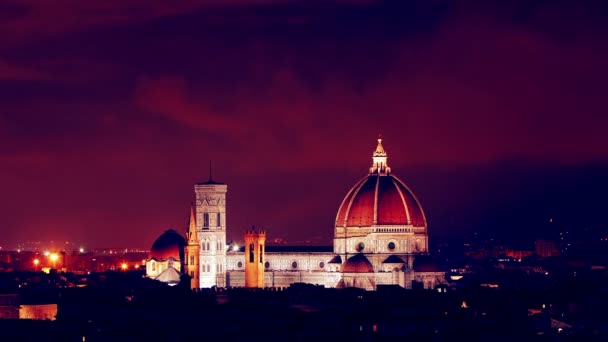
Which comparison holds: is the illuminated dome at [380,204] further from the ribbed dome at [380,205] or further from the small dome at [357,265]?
the small dome at [357,265]

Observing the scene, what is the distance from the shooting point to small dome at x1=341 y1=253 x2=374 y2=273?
146625mm

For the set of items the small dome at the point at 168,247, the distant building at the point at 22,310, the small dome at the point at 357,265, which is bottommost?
the distant building at the point at 22,310

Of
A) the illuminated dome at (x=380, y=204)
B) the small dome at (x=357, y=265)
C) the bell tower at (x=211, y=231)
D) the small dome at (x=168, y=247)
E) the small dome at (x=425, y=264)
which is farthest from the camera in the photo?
the small dome at (x=168, y=247)

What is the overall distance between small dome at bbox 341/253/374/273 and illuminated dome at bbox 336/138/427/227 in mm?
3384

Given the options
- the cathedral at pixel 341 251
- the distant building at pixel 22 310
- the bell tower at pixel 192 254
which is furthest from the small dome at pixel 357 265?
the distant building at pixel 22 310

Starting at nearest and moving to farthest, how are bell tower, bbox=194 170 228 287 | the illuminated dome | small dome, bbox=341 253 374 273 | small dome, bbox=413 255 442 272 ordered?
small dome, bbox=341 253 374 273, small dome, bbox=413 255 442 272, the illuminated dome, bell tower, bbox=194 170 228 287

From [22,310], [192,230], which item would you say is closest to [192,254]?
[192,230]

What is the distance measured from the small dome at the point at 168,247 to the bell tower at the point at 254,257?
9.77m

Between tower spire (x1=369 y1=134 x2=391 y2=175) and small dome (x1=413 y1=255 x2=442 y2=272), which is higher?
tower spire (x1=369 y1=134 x2=391 y2=175)

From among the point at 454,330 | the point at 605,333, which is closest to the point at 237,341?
the point at 454,330

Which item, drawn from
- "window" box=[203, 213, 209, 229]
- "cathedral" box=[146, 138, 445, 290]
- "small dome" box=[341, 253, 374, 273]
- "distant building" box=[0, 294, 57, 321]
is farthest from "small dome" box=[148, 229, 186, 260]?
"distant building" box=[0, 294, 57, 321]

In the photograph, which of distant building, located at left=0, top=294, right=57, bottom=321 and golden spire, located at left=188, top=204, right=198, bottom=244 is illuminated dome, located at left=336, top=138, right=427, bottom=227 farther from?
distant building, located at left=0, top=294, right=57, bottom=321

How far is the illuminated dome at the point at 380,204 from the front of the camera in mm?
150500

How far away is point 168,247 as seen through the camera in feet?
534
